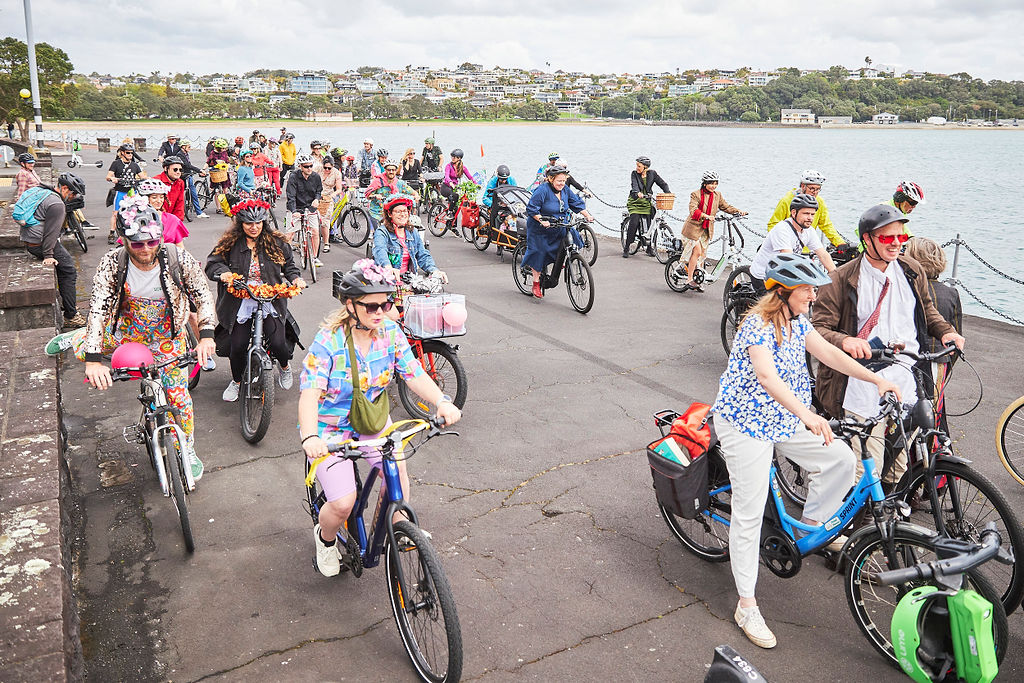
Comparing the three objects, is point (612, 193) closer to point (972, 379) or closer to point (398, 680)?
point (972, 379)

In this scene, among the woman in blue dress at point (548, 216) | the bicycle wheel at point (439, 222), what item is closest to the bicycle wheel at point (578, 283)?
the woman in blue dress at point (548, 216)

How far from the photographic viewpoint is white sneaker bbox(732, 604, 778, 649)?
418 cm

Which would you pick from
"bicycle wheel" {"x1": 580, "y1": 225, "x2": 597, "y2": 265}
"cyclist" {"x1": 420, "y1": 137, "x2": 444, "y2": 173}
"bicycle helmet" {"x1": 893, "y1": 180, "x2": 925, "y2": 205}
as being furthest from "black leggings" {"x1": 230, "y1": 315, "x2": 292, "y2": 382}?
"cyclist" {"x1": 420, "y1": 137, "x2": 444, "y2": 173}

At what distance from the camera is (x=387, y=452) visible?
3.76m

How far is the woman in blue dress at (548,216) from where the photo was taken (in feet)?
38.0

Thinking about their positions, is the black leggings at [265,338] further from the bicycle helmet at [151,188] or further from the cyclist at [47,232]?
the cyclist at [47,232]

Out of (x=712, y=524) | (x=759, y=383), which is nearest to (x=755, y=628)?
(x=712, y=524)

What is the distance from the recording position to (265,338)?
285 inches

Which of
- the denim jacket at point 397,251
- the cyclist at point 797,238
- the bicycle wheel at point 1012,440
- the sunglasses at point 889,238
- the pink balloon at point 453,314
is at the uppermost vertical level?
the sunglasses at point 889,238

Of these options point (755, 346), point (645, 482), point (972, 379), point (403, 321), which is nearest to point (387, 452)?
point (755, 346)

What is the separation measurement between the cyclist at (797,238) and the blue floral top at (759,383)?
3.81 metres

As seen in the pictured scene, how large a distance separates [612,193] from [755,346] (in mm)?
44056

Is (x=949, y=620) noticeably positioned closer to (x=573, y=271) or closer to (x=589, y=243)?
(x=573, y=271)

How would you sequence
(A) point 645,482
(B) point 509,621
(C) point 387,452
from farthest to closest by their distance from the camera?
(A) point 645,482, (B) point 509,621, (C) point 387,452
